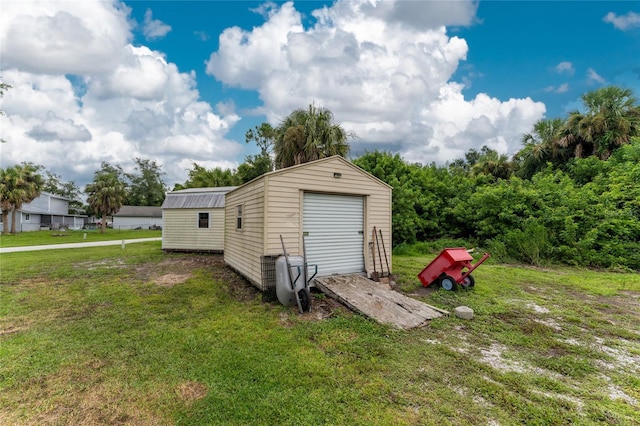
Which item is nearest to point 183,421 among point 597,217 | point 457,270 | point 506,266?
point 457,270

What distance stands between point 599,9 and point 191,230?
63.2 feet

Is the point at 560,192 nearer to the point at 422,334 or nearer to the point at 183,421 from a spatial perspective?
the point at 422,334

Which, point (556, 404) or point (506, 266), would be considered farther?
point (506, 266)

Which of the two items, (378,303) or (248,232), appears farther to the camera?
(248,232)

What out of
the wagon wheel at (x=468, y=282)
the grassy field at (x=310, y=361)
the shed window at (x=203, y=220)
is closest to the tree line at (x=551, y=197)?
the grassy field at (x=310, y=361)

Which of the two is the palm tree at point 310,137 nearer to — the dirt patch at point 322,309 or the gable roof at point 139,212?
the dirt patch at point 322,309

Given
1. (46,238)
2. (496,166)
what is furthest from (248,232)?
(46,238)

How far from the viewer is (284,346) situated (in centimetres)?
355

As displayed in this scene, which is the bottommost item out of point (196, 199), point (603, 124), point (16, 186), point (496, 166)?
point (196, 199)

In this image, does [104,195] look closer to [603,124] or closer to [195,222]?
[195,222]

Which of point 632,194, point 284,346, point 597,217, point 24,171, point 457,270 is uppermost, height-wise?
point 24,171

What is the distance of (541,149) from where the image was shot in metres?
14.2

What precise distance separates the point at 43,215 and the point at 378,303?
1669 inches

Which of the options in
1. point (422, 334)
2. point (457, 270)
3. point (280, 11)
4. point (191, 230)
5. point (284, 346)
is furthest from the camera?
point (191, 230)
